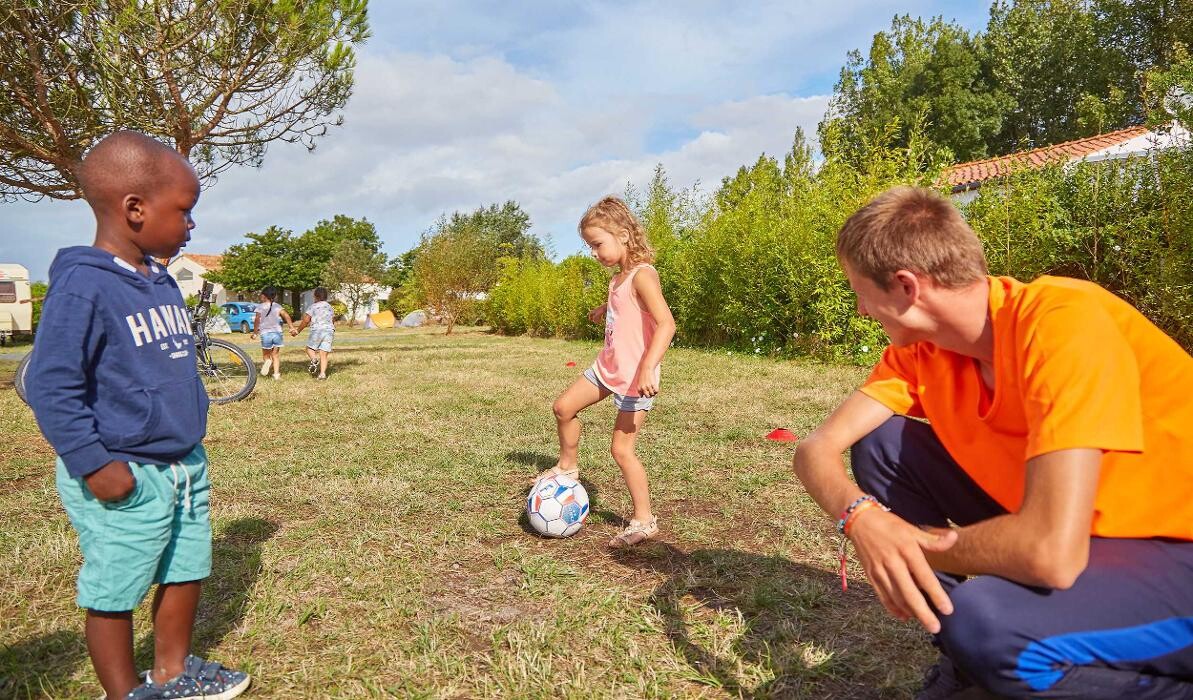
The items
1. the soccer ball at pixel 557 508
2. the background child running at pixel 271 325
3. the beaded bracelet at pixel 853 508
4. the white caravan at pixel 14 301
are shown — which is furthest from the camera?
the white caravan at pixel 14 301

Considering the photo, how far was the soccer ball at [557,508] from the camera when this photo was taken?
3689mm

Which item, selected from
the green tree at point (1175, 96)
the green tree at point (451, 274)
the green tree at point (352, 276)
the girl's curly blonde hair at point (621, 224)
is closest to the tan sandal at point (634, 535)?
the girl's curly blonde hair at point (621, 224)

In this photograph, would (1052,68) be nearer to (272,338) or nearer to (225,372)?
(272,338)

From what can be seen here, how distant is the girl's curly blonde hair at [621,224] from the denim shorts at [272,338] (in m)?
Result: 8.71

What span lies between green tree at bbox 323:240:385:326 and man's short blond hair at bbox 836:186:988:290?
50.0 metres

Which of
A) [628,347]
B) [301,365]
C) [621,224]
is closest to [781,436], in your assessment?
[628,347]

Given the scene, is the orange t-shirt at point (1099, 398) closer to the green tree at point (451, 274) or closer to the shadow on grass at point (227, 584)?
the shadow on grass at point (227, 584)

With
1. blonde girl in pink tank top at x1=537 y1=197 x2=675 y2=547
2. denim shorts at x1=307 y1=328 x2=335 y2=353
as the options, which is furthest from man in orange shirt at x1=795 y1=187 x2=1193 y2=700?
denim shorts at x1=307 y1=328 x2=335 y2=353

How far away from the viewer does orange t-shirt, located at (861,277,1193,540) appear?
4.51ft

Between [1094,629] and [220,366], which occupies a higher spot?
[220,366]

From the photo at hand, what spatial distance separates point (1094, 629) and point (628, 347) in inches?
99.9

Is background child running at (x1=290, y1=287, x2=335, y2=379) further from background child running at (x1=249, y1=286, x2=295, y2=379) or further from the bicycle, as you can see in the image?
the bicycle

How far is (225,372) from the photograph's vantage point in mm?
8820

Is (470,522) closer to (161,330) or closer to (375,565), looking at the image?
(375,565)
